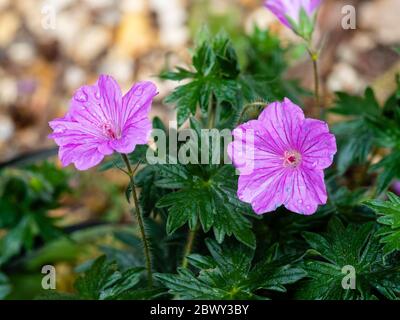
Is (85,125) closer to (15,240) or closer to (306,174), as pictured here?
(306,174)

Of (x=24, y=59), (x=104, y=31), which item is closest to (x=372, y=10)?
(x=104, y=31)

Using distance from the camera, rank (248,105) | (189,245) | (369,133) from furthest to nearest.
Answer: (369,133), (189,245), (248,105)

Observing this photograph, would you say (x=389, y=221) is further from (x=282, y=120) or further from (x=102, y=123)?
(x=102, y=123)

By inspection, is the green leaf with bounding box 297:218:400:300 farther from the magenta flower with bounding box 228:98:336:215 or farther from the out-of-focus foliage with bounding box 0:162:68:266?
the out-of-focus foliage with bounding box 0:162:68:266

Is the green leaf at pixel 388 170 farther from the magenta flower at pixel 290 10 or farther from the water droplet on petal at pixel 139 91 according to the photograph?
the water droplet on petal at pixel 139 91

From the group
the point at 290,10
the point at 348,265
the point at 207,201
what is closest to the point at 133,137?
the point at 207,201
